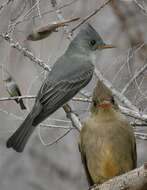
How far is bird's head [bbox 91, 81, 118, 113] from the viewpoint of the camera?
433cm

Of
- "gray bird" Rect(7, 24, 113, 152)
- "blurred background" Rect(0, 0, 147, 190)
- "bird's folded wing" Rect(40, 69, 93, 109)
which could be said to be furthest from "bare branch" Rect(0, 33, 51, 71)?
"bird's folded wing" Rect(40, 69, 93, 109)

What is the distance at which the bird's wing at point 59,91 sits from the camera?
596cm

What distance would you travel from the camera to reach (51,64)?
6.71 metres

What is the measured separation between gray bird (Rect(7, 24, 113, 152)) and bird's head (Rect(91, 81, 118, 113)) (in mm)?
1189

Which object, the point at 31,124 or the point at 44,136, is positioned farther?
the point at 44,136

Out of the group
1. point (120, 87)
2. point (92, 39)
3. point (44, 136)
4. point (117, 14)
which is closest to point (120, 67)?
point (120, 87)

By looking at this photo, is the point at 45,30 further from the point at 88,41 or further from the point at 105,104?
the point at 88,41

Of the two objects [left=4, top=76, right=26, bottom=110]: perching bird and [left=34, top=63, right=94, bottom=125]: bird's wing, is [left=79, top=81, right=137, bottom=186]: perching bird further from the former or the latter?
[left=34, top=63, right=94, bottom=125]: bird's wing

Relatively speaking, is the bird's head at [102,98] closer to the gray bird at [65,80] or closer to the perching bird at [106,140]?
the perching bird at [106,140]

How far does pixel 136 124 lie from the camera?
501cm

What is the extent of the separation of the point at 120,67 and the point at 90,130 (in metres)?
1.08

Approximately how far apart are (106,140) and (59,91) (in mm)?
1799

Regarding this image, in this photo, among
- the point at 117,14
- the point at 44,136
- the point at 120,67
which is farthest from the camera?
the point at 44,136

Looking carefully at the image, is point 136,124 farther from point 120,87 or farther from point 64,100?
point 64,100
